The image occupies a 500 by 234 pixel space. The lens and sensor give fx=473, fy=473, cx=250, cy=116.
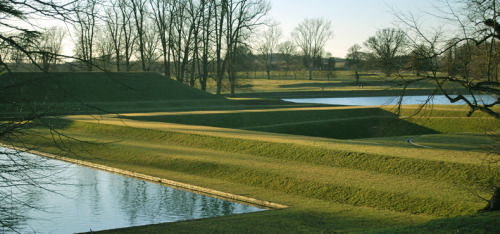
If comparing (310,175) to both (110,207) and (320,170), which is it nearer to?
(320,170)

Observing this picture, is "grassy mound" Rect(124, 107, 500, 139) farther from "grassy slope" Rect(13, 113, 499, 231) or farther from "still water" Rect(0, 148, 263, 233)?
"still water" Rect(0, 148, 263, 233)

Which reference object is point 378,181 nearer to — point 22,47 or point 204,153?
point 204,153

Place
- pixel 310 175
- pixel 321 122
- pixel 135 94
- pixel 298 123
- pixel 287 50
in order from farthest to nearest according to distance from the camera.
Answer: pixel 287 50 < pixel 135 94 < pixel 321 122 < pixel 298 123 < pixel 310 175

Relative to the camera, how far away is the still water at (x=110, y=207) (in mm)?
9609

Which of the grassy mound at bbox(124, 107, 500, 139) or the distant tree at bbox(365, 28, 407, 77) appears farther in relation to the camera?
the grassy mound at bbox(124, 107, 500, 139)

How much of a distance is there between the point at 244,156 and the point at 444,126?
53.1 feet

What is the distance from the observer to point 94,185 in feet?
42.6

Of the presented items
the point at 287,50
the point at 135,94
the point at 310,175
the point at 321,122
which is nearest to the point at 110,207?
the point at 310,175

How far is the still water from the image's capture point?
961 centimetres

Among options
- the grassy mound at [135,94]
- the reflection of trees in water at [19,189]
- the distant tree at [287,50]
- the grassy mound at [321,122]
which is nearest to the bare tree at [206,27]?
the grassy mound at [135,94]

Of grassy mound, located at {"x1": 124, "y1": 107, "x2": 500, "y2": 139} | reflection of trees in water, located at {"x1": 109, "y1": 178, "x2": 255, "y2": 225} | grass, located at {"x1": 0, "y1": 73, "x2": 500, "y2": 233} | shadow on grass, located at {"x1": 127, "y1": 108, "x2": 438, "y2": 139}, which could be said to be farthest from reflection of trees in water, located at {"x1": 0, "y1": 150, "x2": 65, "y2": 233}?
grassy mound, located at {"x1": 124, "y1": 107, "x2": 500, "y2": 139}

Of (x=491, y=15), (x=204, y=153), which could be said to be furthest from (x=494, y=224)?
(x=204, y=153)

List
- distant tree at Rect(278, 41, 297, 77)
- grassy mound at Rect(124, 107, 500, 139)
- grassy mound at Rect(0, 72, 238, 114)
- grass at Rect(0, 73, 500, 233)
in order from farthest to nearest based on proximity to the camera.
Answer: distant tree at Rect(278, 41, 297, 77), grassy mound at Rect(0, 72, 238, 114), grassy mound at Rect(124, 107, 500, 139), grass at Rect(0, 73, 500, 233)

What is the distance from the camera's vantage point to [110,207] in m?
10.8
